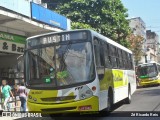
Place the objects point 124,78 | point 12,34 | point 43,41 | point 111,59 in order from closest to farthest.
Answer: point 43,41 → point 111,59 → point 124,78 → point 12,34

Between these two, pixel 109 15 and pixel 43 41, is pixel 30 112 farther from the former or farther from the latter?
pixel 109 15

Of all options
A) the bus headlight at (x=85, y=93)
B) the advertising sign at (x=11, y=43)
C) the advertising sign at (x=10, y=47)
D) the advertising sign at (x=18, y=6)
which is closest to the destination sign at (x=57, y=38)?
the bus headlight at (x=85, y=93)

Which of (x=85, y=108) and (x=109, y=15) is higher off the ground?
(x=109, y=15)

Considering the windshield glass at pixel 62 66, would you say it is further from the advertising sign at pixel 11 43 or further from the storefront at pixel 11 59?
the storefront at pixel 11 59

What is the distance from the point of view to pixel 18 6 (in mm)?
18359

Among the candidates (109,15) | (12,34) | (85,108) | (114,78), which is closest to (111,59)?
(114,78)

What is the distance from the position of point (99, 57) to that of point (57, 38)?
4.96 ft

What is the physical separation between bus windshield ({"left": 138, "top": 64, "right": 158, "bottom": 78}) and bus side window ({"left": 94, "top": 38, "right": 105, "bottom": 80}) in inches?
974

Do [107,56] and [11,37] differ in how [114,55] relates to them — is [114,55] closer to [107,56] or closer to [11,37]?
[107,56]

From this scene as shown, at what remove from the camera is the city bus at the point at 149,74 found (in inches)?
1423

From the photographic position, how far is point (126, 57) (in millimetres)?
18594

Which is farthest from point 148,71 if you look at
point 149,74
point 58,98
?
point 58,98

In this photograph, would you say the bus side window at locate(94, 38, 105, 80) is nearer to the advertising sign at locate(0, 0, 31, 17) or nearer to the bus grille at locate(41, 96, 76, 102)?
the bus grille at locate(41, 96, 76, 102)

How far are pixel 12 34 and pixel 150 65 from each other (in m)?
18.7
